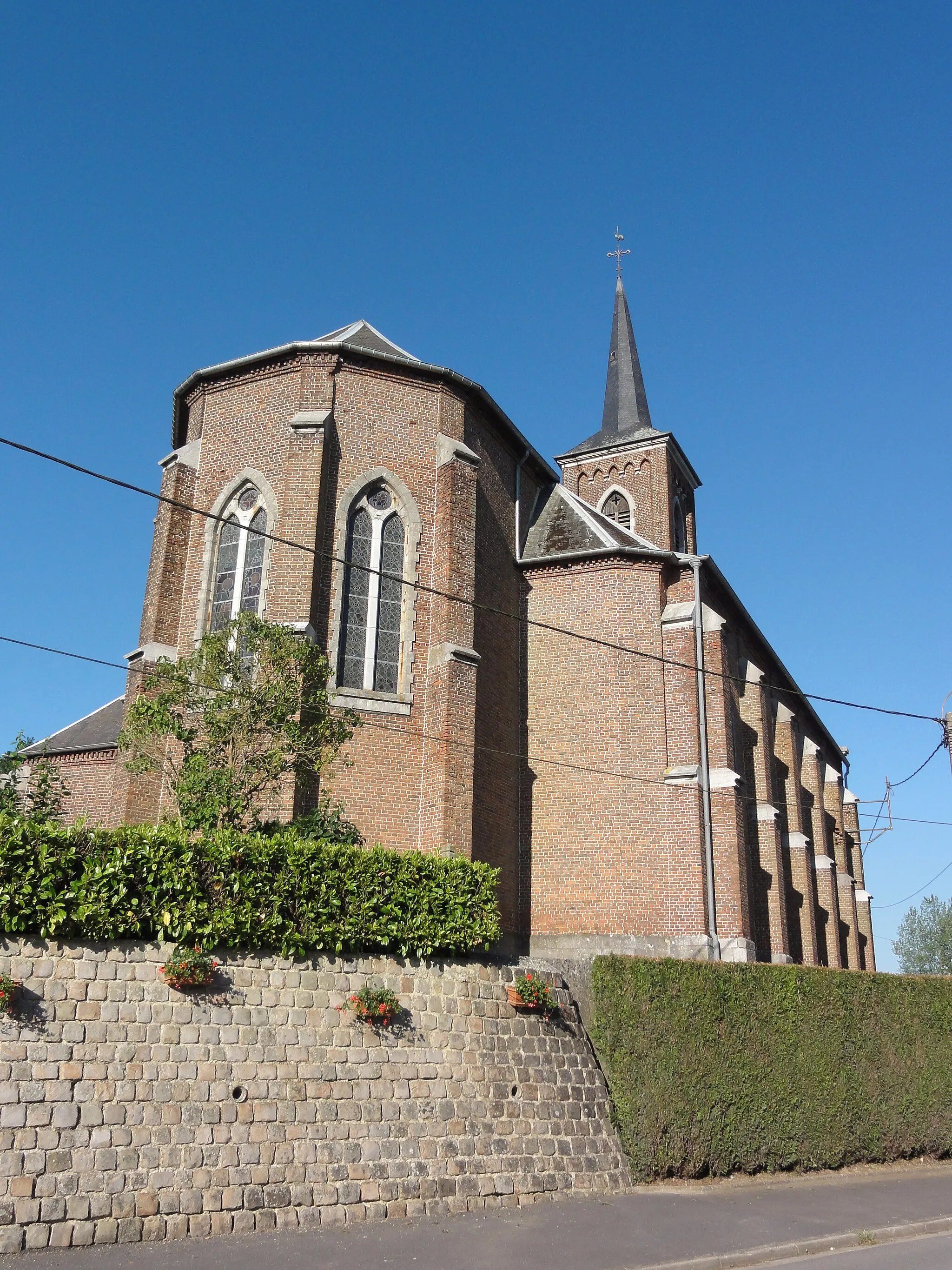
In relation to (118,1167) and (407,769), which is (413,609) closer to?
(407,769)

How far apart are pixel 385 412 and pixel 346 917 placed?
10754 millimetres

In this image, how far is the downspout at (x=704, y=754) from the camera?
18.9 m

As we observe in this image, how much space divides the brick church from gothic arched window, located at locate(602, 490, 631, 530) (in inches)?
445

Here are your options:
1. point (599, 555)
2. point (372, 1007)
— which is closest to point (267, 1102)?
point (372, 1007)

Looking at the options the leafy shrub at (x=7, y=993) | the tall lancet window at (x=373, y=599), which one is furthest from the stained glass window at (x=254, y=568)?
the leafy shrub at (x=7, y=993)

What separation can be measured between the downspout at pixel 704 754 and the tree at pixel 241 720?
751 centimetres

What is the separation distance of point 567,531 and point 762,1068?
11930 mm

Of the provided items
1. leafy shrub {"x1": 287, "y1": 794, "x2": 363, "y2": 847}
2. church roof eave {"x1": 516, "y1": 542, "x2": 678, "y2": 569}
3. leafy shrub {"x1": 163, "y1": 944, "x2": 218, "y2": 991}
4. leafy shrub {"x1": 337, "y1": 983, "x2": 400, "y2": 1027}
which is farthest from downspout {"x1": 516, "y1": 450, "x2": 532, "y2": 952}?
leafy shrub {"x1": 163, "y1": 944, "x2": 218, "y2": 991}

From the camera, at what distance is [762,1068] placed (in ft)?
47.4

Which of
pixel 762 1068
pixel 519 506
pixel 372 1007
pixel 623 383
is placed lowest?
pixel 762 1068

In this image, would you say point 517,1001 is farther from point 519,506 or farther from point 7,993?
point 519,506

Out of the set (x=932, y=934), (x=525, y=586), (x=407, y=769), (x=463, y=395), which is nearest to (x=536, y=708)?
(x=525, y=586)

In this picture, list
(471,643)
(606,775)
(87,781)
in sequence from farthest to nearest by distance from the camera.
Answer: (87,781), (606,775), (471,643)

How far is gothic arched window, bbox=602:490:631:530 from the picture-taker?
34.3 metres
